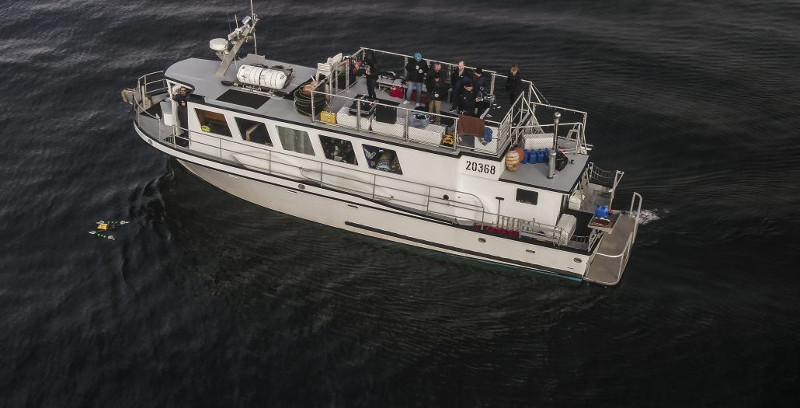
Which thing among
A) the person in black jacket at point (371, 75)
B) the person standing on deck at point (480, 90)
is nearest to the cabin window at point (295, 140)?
the person in black jacket at point (371, 75)

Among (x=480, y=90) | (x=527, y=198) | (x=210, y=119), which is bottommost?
(x=527, y=198)

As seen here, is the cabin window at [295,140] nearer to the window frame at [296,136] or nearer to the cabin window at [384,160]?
the window frame at [296,136]

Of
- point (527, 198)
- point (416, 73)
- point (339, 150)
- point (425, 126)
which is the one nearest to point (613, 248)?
point (527, 198)

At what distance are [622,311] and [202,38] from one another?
95.6 ft

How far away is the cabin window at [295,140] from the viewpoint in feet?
92.4

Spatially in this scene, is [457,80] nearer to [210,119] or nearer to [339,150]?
[339,150]

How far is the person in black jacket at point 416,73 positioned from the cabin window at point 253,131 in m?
5.24

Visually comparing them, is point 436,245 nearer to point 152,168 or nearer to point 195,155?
point 195,155

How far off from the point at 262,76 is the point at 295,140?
2.75 m

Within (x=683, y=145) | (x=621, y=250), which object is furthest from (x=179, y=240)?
(x=683, y=145)

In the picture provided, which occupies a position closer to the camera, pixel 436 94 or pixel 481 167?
pixel 481 167

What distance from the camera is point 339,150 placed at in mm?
28406

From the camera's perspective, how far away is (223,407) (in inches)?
908

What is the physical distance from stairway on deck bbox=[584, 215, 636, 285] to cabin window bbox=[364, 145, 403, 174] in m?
7.67
